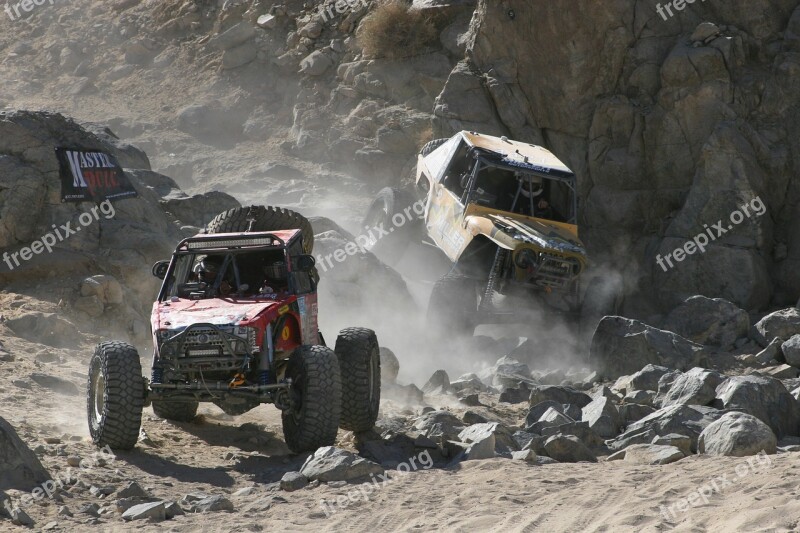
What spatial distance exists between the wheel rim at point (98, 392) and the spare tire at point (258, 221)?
2.71 metres

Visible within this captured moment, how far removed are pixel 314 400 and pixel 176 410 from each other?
2.05 m

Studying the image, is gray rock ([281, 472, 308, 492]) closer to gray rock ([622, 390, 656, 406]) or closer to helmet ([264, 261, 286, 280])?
helmet ([264, 261, 286, 280])

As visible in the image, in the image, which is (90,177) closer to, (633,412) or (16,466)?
(16,466)

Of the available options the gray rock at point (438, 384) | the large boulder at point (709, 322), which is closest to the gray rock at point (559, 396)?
the gray rock at point (438, 384)

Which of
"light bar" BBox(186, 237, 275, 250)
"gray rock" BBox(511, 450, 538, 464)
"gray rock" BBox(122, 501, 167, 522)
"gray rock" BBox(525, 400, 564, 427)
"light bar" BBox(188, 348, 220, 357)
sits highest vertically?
"light bar" BBox(186, 237, 275, 250)

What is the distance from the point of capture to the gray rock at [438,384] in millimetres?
11715

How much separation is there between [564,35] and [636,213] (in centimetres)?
354

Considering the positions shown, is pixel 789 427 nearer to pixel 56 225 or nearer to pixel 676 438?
pixel 676 438

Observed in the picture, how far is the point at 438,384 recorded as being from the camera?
11.8 metres

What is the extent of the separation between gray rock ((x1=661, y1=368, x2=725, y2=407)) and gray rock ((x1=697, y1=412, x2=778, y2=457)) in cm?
145

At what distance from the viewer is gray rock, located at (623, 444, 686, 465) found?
7.66m

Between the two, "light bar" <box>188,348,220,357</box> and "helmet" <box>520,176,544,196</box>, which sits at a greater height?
"helmet" <box>520,176,544,196</box>

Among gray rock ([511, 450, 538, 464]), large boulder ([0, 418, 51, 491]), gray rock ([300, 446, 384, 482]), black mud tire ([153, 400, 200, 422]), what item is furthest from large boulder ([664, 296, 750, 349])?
large boulder ([0, 418, 51, 491])

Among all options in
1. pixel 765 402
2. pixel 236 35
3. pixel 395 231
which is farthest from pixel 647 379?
pixel 236 35
